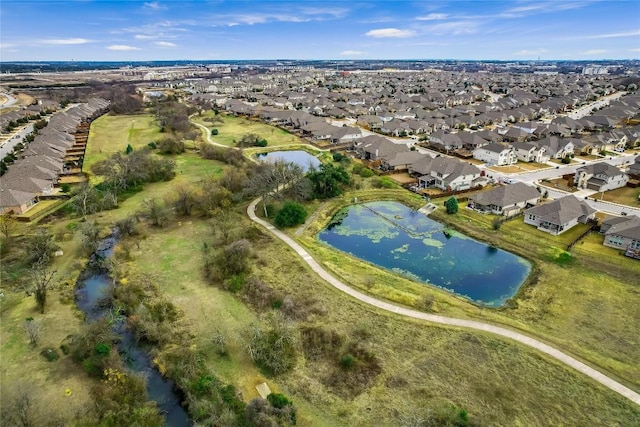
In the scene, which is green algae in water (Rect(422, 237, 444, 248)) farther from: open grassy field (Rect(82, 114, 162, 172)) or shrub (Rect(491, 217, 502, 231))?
open grassy field (Rect(82, 114, 162, 172))

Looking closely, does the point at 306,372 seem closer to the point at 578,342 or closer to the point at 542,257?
the point at 578,342

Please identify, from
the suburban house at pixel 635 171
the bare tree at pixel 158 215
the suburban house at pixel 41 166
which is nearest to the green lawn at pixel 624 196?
the suburban house at pixel 635 171

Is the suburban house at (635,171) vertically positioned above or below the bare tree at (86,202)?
above

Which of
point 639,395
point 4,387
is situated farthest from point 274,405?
point 639,395

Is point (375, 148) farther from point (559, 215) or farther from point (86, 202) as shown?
point (86, 202)

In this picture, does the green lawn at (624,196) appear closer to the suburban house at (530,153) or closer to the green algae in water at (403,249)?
the suburban house at (530,153)

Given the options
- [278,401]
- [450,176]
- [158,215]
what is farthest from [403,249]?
[158,215]
